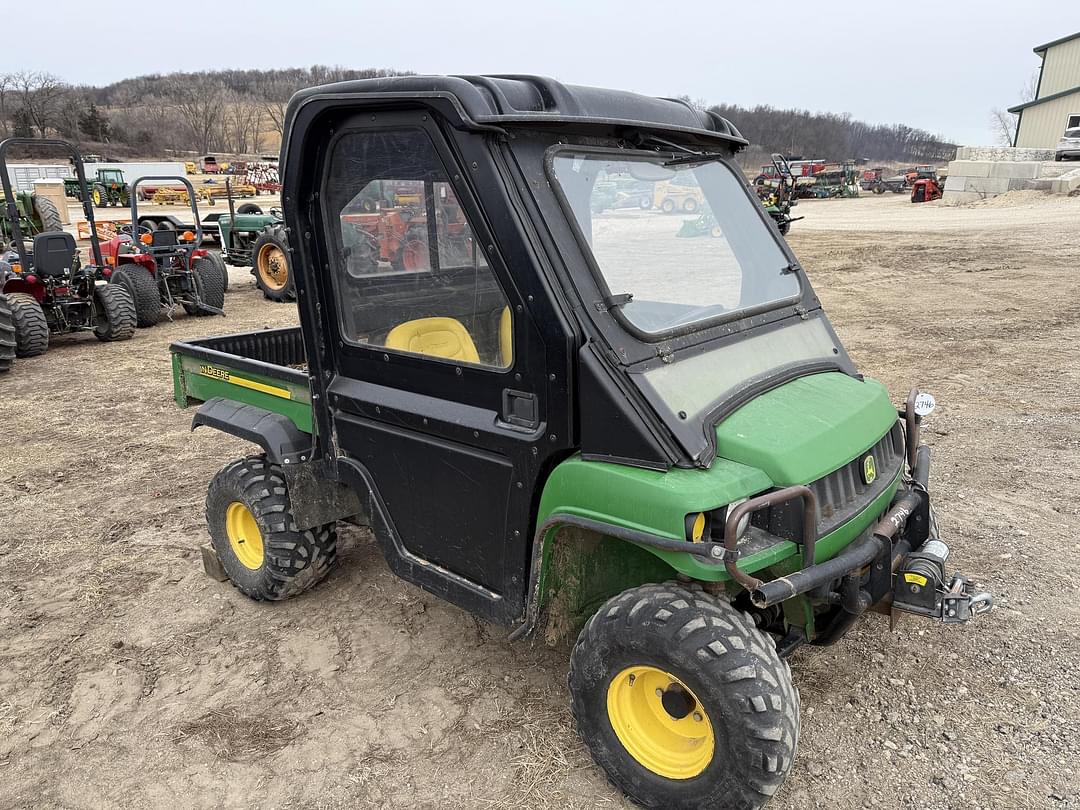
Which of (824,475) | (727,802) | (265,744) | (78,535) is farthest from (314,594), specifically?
(824,475)

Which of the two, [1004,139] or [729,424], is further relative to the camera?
[1004,139]

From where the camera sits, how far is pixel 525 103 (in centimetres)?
243

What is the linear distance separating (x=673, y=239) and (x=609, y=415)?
0.86m

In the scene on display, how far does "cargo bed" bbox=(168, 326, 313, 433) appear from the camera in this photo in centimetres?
342

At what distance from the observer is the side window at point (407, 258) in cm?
257

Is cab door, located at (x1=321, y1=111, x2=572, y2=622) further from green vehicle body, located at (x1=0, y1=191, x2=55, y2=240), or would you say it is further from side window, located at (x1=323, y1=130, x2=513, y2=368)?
green vehicle body, located at (x1=0, y1=191, x2=55, y2=240)

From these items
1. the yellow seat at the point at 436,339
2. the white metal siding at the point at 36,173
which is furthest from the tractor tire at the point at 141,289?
the white metal siding at the point at 36,173

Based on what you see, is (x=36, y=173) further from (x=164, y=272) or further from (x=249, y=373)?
(x=249, y=373)

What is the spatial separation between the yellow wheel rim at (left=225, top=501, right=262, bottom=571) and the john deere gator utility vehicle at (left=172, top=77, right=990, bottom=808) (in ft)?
2.75

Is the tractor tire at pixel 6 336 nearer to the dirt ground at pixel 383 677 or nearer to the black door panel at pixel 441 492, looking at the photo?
the dirt ground at pixel 383 677

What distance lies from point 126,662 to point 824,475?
286 centimetres

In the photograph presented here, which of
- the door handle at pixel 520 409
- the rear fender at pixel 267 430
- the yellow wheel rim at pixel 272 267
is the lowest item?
the yellow wheel rim at pixel 272 267

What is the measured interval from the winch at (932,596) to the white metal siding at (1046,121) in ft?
136

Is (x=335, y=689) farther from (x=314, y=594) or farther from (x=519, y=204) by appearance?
(x=519, y=204)
